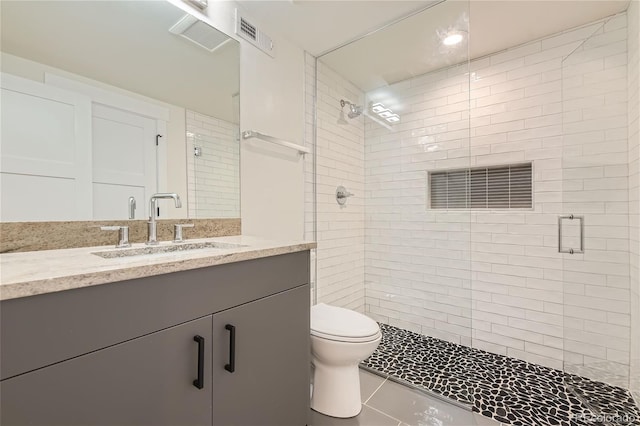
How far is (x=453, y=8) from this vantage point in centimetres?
187

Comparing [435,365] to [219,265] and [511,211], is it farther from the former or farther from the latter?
[219,265]

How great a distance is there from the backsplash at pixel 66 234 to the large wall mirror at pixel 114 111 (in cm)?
→ 3

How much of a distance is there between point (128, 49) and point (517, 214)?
8.78ft

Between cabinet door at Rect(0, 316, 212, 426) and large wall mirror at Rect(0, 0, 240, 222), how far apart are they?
2.31ft

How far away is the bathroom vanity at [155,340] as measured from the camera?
0.61 m

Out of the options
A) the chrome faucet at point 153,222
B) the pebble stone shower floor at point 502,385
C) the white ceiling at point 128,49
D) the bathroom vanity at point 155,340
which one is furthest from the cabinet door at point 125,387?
the pebble stone shower floor at point 502,385

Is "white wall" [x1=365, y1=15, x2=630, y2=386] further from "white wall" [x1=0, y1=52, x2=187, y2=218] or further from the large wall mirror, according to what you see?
"white wall" [x1=0, y1=52, x2=187, y2=218]

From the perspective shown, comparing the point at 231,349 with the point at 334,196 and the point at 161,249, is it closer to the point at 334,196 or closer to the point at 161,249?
the point at 161,249

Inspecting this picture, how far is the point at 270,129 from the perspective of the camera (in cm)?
198

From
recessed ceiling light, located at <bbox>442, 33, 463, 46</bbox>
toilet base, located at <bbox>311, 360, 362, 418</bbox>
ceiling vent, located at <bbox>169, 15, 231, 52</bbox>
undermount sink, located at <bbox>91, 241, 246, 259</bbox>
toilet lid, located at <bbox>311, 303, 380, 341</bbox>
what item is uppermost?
recessed ceiling light, located at <bbox>442, 33, 463, 46</bbox>

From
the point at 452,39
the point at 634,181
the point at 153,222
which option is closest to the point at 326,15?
the point at 452,39

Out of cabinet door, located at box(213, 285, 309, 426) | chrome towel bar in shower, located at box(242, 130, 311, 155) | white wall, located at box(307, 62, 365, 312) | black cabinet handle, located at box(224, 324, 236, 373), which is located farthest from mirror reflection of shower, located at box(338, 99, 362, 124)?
black cabinet handle, located at box(224, 324, 236, 373)

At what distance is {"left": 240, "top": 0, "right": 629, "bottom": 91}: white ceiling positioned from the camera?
5.88ft

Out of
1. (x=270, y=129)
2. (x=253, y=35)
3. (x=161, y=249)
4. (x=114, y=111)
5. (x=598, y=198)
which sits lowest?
(x=161, y=249)
